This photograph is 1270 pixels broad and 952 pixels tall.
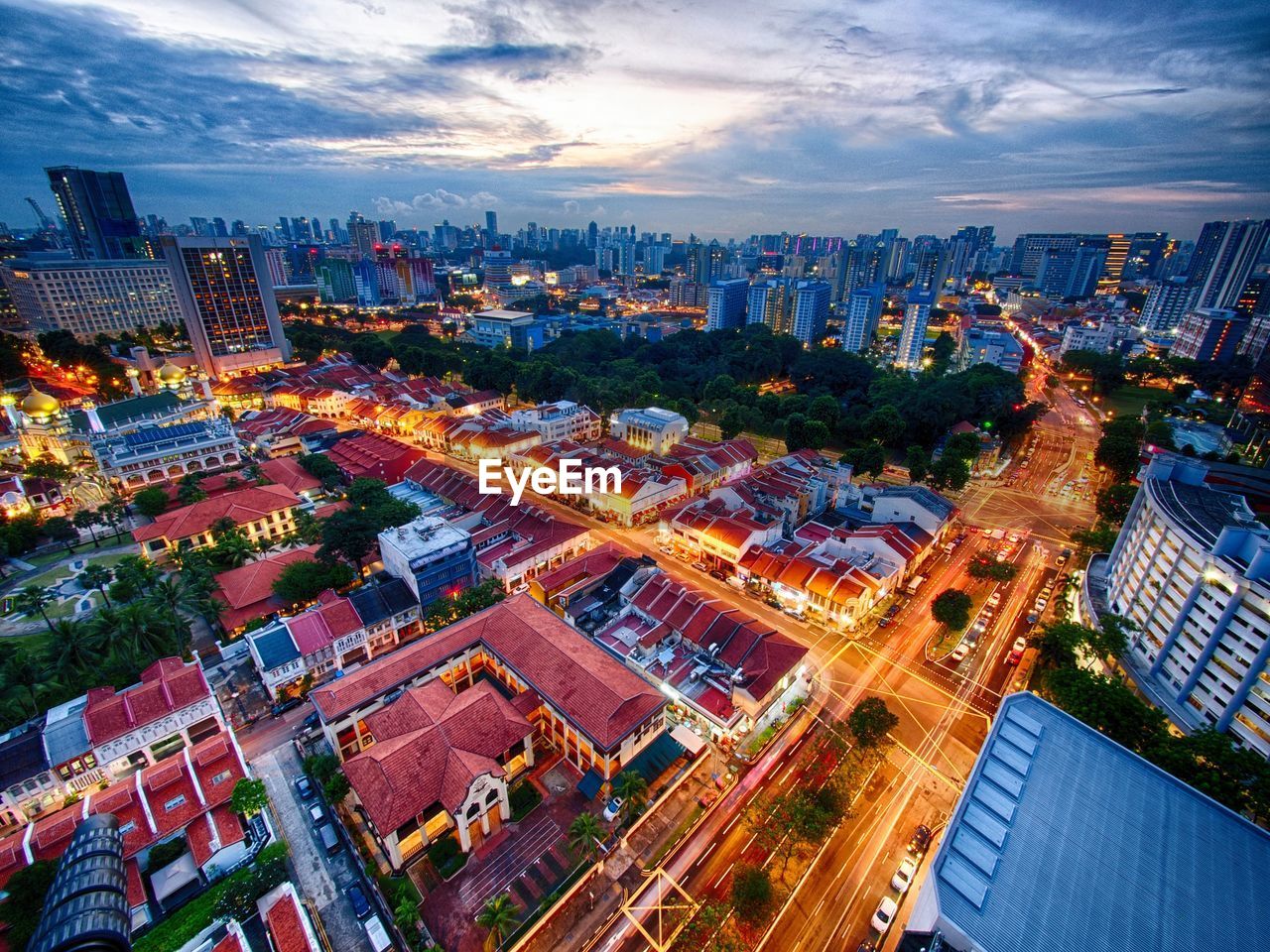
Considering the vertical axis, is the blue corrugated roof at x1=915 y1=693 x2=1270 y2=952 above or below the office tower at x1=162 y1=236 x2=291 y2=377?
below

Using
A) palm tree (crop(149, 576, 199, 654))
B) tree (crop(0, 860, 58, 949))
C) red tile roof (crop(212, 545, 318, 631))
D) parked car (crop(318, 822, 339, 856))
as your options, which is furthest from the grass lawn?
tree (crop(0, 860, 58, 949))

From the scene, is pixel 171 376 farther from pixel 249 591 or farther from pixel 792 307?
pixel 792 307

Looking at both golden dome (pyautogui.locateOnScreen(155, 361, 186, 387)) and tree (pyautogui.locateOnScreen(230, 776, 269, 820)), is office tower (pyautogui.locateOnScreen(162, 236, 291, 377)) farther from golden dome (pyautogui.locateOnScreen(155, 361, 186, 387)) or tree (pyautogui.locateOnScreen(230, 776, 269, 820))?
tree (pyautogui.locateOnScreen(230, 776, 269, 820))

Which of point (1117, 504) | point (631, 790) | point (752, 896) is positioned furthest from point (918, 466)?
point (631, 790)

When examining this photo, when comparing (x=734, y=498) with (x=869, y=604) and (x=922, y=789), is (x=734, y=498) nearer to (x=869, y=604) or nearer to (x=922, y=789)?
(x=869, y=604)

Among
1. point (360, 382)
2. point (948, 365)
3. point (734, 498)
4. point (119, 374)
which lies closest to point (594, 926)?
point (734, 498)
